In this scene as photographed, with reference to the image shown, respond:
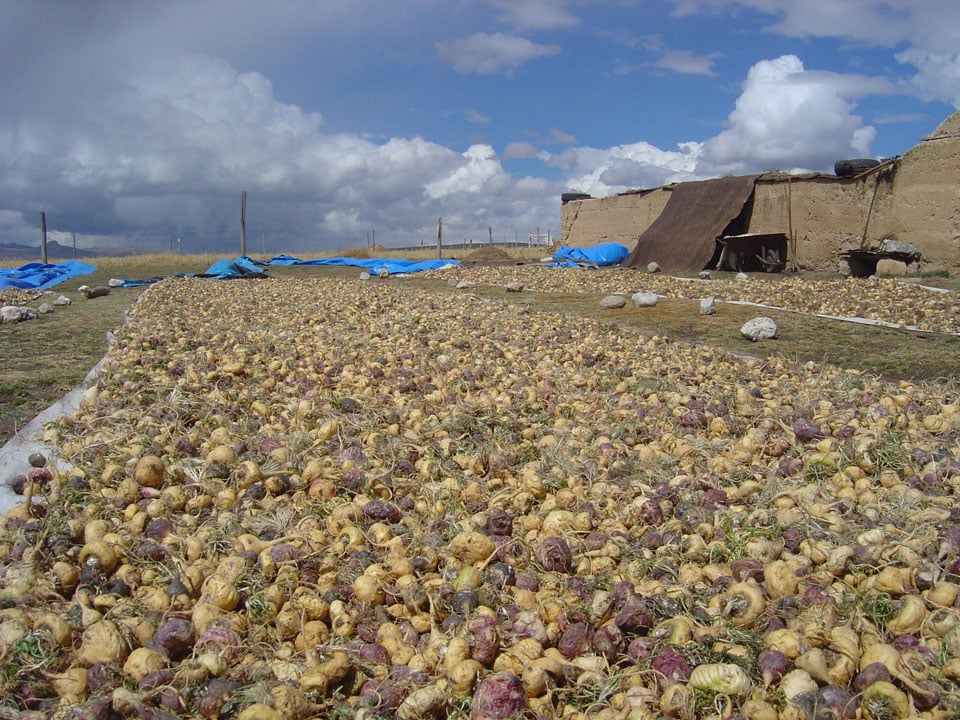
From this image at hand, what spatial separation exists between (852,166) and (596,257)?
723cm

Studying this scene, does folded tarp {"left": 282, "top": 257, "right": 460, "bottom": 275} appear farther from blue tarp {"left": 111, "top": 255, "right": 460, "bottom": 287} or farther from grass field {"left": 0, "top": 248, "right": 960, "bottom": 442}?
grass field {"left": 0, "top": 248, "right": 960, "bottom": 442}

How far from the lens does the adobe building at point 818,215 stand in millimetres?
13094

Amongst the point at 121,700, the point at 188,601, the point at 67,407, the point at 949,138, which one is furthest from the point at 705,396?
the point at 949,138

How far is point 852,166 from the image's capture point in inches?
573

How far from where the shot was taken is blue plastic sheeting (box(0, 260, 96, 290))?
17288 millimetres

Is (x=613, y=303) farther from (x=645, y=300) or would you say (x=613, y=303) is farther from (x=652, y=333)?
(x=652, y=333)

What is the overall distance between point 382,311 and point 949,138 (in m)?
11.2

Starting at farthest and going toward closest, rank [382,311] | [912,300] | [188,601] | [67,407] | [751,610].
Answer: [382,311] → [912,300] → [67,407] → [188,601] → [751,610]

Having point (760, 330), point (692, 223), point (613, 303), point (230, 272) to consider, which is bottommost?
point (760, 330)

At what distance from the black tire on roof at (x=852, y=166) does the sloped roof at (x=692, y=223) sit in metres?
2.23

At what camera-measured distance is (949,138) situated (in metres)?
12.9

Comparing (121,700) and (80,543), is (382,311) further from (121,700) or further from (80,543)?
(121,700)

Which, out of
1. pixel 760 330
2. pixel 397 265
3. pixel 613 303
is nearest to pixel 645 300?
pixel 613 303

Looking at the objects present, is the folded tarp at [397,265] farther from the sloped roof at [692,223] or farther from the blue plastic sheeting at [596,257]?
the sloped roof at [692,223]
